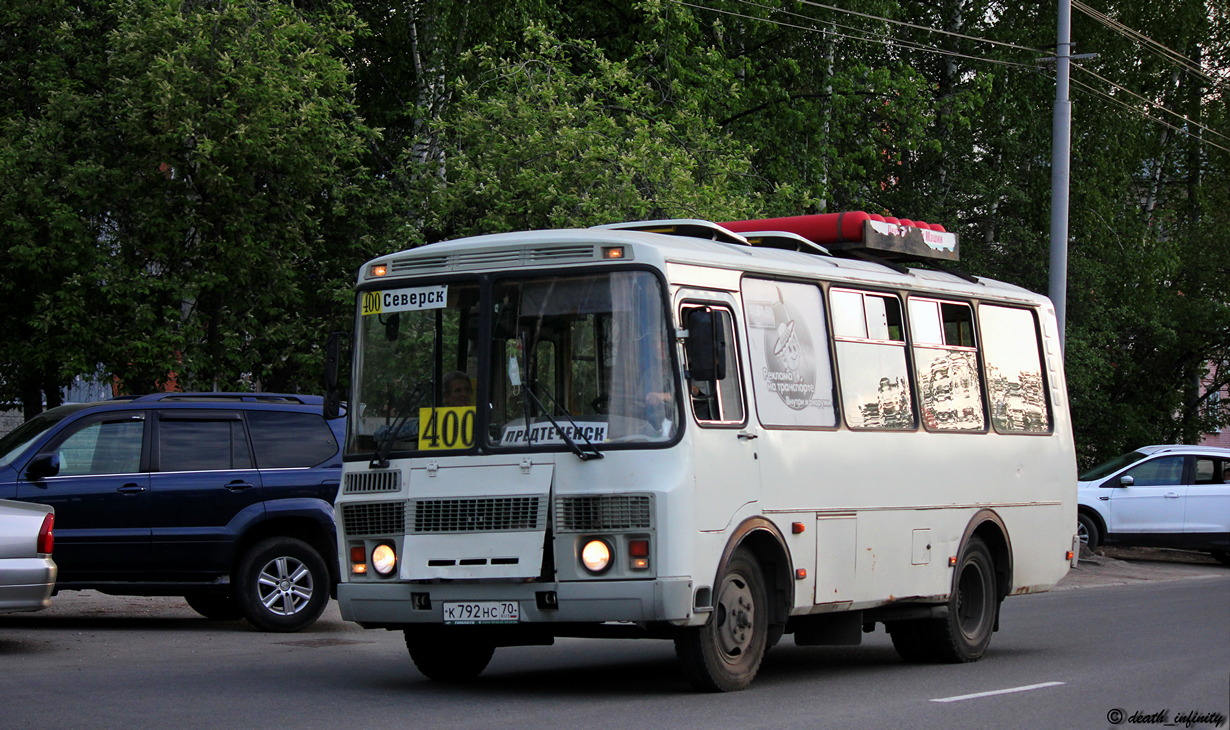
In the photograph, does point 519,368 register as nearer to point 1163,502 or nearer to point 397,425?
point 397,425

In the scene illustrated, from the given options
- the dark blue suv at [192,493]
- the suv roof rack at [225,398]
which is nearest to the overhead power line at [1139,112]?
the suv roof rack at [225,398]

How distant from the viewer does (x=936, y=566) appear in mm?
12398

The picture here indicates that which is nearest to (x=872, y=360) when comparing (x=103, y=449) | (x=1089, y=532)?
(x=103, y=449)

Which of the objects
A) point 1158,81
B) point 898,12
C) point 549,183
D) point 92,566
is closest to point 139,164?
point 549,183

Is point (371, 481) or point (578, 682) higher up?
point (371, 481)

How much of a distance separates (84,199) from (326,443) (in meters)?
6.11

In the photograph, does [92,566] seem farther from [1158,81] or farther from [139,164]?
[1158,81]

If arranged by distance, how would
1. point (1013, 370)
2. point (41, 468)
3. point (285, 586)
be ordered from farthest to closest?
point (285, 586) < point (41, 468) < point (1013, 370)

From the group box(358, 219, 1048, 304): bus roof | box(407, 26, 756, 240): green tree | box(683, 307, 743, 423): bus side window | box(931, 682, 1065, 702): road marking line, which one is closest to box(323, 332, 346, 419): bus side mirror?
box(358, 219, 1048, 304): bus roof

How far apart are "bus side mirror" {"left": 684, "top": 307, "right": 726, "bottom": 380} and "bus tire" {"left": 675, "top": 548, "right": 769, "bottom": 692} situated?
48.8 inches

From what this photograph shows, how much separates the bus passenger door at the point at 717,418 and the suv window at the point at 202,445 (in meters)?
6.09

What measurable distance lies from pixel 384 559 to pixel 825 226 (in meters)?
4.77

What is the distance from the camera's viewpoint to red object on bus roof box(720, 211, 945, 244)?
1304cm

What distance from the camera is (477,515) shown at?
32.8 feet
